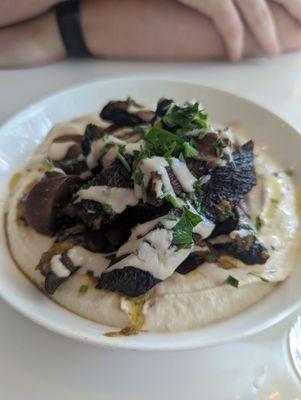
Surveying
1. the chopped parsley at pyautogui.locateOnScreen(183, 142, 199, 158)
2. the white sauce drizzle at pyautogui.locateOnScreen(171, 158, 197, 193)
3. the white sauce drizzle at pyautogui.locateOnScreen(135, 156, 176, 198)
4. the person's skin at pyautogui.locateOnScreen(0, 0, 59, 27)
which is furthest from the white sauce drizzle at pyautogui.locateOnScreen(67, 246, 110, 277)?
the person's skin at pyautogui.locateOnScreen(0, 0, 59, 27)

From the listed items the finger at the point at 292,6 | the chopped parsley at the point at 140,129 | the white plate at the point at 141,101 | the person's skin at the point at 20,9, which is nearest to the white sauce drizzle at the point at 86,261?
the white plate at the point at 141,101

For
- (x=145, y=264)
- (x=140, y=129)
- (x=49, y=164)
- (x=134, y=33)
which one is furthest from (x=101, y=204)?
(x=134, y=33)

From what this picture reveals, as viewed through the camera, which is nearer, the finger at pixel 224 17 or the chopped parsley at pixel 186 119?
the chopped parsley at pixel 186 119

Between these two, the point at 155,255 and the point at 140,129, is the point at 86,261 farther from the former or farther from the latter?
the point at 140,129

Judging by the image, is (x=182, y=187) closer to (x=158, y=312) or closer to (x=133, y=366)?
(x=158, y=312)

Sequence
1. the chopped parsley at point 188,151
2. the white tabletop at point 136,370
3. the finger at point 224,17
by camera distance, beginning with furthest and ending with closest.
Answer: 1. the finger at point 224,17
2. the chopped parsley at point 188,151
3. the white tabletop at point 136,370

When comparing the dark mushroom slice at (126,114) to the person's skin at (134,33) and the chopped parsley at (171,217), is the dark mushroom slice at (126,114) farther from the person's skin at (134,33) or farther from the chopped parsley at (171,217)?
the person's skin at (134,33)
